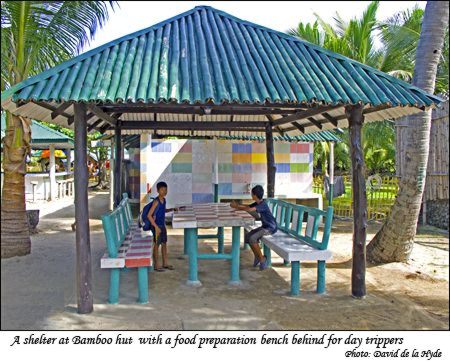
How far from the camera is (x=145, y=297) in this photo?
6027mm

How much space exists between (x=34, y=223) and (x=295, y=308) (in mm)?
9088

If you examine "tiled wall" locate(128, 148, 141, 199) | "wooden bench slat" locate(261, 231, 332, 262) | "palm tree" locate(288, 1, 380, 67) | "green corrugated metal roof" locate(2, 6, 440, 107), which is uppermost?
"palm tree" locate(288, 1, 380, 67)

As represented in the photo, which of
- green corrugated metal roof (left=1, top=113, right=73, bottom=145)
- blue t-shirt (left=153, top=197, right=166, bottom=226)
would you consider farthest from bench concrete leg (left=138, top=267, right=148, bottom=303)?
green corrugated metal roof (left=1, top=113, right=73, bottom=145)

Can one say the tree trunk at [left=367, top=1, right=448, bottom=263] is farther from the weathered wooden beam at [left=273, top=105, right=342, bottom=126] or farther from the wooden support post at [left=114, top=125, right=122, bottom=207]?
the wooden support post at [left=114, top=125, right=122, bottom=207]

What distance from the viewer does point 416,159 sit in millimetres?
8562

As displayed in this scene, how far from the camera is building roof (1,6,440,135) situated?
5.59 m

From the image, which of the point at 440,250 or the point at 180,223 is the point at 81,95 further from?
the point at 440,250

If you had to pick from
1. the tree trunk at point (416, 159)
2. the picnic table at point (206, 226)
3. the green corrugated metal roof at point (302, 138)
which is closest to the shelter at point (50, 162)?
the green corrugated metal roof at point (302, 138)

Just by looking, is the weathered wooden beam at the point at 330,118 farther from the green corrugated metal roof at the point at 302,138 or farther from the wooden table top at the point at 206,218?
the green corrugated metal roof at the point at 302,138

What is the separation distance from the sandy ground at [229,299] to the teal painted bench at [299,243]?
1.20ft

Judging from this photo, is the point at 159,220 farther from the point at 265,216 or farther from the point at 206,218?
the point at 265,216

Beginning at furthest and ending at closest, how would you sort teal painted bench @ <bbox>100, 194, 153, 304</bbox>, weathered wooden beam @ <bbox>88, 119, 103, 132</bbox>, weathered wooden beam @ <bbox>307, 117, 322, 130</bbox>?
weathered wooden beam @ <bbox>307, 117, 322, 130</bbox>, weathered wooden beam @ <bbox>88, 119, 103, 132</bbox>, teal painted bench @ <bbox>100, 194, 153, 304</bbox>

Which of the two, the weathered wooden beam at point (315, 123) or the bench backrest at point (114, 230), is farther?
the weathered wooden beam at point (315, 123)

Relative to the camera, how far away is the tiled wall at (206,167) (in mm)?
13984
